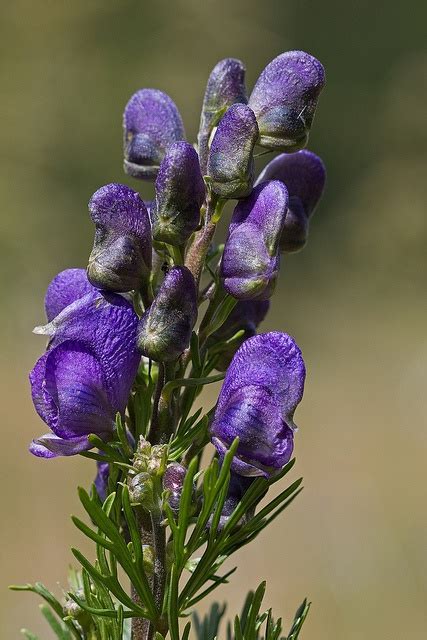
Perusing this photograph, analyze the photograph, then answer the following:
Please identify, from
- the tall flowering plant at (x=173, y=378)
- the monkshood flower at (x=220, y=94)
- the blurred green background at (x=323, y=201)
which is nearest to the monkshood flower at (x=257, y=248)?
the tall flowering plant at (x=173, y=378)

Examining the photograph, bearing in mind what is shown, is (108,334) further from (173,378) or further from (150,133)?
(150,133)

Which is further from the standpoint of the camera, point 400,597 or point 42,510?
point 42,510

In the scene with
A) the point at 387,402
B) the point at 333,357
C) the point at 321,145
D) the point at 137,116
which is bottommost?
the point at 137,116

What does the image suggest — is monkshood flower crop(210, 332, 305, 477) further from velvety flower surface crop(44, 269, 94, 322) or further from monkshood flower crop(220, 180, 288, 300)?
velvety flower surface crop(44, 269, 94, 322)

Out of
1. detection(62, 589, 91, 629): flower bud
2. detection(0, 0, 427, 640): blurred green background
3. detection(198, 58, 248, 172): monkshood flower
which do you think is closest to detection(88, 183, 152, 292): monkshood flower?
detection(198, 58, 248, 172): monkshood flower

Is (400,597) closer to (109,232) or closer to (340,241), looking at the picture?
(109,232)

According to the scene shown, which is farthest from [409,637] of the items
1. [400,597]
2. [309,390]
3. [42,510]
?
[309,390]

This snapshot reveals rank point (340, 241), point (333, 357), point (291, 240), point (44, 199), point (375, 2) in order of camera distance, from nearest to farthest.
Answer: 1. point (291, 240)
2. point (333, 357)
3. point (44, 199)
4. point (340, 241)
5. point (375, 2)

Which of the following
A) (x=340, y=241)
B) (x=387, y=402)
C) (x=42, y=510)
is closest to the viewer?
(x=42, y=510)
